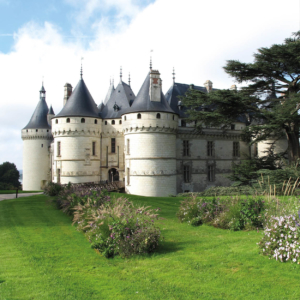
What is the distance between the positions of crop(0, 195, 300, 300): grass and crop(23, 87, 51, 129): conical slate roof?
107 feet

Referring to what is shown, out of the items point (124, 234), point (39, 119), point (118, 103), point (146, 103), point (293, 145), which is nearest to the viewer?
point (124, 234)

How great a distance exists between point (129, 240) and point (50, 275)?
1911 millimetres

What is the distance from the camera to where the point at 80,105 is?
28859mm

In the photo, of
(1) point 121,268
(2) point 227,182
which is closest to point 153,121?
(2) point 227,182

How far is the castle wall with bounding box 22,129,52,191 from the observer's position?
1564 inches

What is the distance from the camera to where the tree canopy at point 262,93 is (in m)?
20.5

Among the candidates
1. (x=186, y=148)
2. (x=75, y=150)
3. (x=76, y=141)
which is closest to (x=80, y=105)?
(x=76, y=141)

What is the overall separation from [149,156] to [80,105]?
8.60 metres

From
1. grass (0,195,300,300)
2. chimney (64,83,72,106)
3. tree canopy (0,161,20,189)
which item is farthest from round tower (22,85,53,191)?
grass (0,195,300,300)

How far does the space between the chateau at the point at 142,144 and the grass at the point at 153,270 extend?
652 inches

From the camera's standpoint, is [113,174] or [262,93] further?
[113,174]

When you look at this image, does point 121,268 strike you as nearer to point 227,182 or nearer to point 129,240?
point 129,240

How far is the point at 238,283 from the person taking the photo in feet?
18.0

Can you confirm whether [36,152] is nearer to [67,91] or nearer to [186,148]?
[67,91]
